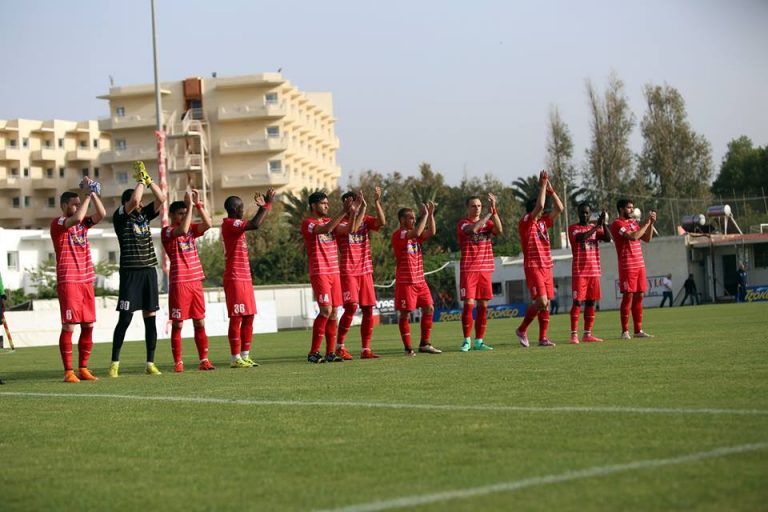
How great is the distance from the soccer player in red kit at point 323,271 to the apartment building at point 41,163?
119 metres

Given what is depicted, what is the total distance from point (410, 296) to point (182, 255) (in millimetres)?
3628

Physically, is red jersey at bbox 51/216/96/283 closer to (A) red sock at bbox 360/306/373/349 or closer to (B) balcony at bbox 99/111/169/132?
(A) red sock at bbox 360/306/373/349

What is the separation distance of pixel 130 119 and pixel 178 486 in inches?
4564

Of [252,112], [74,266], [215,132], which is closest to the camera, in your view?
[74,266]

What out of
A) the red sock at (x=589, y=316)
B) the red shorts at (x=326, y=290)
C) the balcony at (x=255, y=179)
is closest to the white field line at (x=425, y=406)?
the red shorts at (x=326, y=290)

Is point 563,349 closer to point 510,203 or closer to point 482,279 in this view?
point 482,279

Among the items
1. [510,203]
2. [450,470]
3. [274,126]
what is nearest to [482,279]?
[450,470]

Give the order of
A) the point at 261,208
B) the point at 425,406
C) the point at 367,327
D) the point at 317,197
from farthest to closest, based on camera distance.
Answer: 1. the point at 367,327
2. the point at 317,197
3. the point at 261,208
4. the point at 425,406

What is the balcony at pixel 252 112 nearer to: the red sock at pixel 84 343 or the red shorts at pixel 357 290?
the red shorts at pixel 357 290

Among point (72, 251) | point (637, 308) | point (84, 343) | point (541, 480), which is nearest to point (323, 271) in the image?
point (84, 343)

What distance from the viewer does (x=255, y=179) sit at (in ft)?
383

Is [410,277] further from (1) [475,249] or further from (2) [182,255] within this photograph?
(2) [182,255]

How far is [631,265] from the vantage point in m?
18.4

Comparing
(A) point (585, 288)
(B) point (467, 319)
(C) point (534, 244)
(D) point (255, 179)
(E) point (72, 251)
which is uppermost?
(D) point (255, 179)
